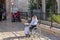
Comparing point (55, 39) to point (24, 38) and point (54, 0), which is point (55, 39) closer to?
point (24, 38)

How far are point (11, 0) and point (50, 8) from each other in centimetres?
658

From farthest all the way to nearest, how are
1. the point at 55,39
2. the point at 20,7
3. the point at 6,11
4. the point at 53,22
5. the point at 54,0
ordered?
the point at 6,11
the point at 20,7
the point at 54,0
the point at 53,22
the point at 55,39

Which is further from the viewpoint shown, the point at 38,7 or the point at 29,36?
the point at 38,7

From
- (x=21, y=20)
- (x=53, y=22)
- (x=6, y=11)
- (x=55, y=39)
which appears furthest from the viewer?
(x=6, y=11)

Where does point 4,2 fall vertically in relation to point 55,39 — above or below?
above

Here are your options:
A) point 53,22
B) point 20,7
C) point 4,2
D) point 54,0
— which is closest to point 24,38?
point 53,22

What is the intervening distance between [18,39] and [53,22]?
411 cm

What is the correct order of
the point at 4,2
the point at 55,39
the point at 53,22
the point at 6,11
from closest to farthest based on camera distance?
the point at 55,39
the point at 53,22
the point at 6,11
the point at 4,2

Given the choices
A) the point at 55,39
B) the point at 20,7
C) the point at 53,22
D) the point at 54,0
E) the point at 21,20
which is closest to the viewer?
the point at 55,39

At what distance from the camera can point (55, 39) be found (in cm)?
888

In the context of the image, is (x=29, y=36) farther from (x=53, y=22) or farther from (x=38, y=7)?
(x=38, y=7)

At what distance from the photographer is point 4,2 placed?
24906 millimetres

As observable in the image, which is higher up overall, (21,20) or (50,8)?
(50,8)

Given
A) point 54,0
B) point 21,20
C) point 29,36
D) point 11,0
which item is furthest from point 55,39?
point 11,0
